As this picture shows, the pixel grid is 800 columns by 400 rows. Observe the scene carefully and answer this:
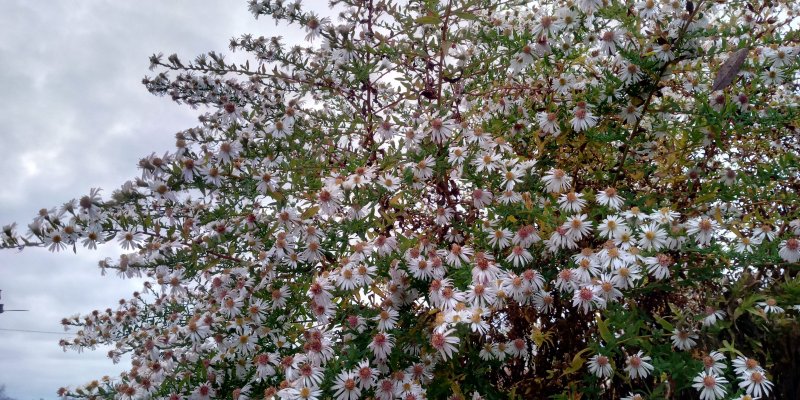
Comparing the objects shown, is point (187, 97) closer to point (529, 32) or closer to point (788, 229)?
point (529, 32)

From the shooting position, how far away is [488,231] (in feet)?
5.66

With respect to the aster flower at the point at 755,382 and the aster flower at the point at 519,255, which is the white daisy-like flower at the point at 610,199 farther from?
the aster flower at the point at 755,382

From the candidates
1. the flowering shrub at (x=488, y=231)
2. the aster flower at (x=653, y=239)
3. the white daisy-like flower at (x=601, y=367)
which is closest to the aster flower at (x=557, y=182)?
the flowering shrub at (x=488, y=231)

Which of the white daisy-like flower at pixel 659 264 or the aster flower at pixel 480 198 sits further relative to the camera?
the aster flower at pixel 480 198

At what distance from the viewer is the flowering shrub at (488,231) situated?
1503 millimetres

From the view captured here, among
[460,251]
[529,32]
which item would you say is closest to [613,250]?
Answer: [460,251]

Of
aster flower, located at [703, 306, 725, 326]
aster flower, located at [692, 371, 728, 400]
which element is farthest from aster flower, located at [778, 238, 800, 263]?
aster flower, located at [692, 371, 728, 400]

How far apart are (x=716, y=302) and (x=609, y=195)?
367 millimetres

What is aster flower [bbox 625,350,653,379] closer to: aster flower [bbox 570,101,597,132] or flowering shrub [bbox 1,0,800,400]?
flowering shrub [bbox 1,0,800,400]

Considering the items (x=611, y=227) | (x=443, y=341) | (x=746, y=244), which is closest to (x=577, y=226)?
(x=611, y=227)

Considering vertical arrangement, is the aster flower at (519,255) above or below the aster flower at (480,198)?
below

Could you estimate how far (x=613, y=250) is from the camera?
1.50m

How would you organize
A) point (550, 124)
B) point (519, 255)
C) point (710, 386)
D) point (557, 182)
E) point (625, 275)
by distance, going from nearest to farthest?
1. point (710, 386)
2. point (625, 275)
3. point (519, 255)
4. point (557, 182)
5. point (550, 124)

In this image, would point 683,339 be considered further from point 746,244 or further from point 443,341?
point 443,341
